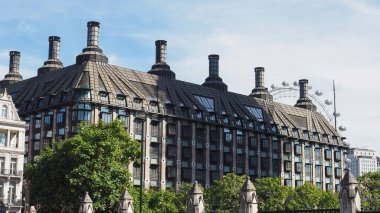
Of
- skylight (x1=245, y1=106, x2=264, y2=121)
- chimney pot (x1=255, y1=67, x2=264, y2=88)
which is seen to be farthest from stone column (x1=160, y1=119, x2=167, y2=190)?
chimney pot (x1=255, y1=67, x2=264, y2=88)

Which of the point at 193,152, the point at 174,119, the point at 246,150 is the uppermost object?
the point at 174,119

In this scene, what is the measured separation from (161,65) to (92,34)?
623 inches

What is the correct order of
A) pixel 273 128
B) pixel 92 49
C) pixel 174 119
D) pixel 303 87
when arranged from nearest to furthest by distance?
1. pixel 92 49
2. pixel 174 119
3. pixel 273 128
4. pixel 303 87

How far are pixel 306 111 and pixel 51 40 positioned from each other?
5601cm

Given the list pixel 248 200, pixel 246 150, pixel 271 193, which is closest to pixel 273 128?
pixel 246 150

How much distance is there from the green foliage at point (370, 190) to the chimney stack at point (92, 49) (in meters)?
45.4

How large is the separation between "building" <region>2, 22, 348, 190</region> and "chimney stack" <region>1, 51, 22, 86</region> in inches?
17.2

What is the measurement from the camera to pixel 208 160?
113 meters

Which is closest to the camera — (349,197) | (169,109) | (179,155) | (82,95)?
(349,197)

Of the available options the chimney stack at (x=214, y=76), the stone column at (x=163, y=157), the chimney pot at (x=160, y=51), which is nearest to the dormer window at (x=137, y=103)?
the stone column at (x=163, y=157)

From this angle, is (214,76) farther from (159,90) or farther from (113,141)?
(113,141)

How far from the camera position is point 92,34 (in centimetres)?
11038

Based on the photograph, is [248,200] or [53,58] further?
[53,58]

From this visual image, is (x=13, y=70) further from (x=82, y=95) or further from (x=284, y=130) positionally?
(x=284, y=130)
